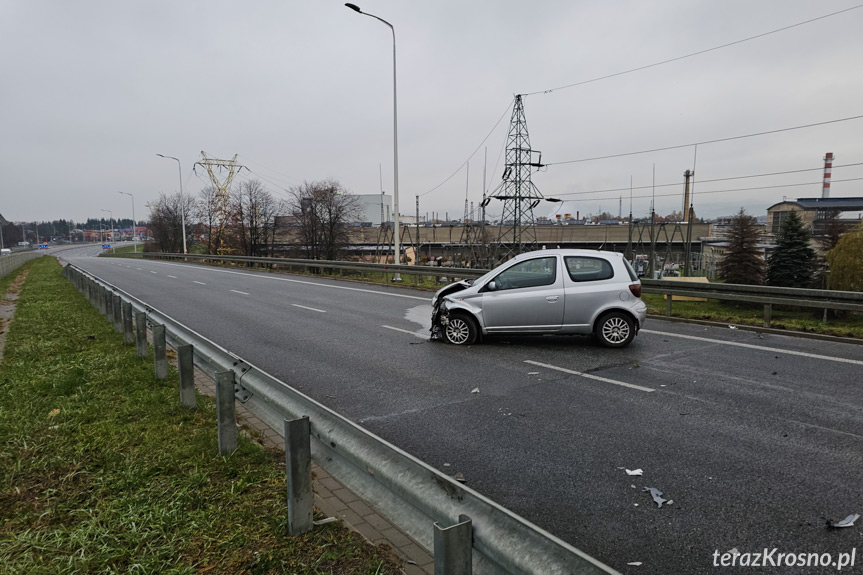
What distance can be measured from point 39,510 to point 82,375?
371 centimetres

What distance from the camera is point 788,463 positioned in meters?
4.54

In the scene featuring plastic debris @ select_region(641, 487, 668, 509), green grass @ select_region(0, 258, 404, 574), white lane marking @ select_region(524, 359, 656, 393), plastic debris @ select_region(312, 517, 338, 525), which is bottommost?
plastic debris @ select_region(641, 487, 668, 509)

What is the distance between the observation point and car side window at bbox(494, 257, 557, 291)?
9.22 metres

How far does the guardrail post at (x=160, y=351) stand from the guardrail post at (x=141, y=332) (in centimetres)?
115

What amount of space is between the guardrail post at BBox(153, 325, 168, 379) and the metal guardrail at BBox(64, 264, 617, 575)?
267 cm

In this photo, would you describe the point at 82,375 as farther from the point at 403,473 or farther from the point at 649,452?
the point at 649,452

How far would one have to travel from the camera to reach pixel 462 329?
9.59 meters

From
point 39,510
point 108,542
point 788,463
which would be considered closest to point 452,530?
point 108,542

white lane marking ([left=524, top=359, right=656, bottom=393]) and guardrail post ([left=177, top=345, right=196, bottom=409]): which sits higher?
guardrail post ([left=177, top=345, right=196, bottom=409])

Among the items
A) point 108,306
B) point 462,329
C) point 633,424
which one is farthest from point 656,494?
point 108,306

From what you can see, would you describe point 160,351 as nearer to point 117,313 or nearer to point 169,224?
point 117,313

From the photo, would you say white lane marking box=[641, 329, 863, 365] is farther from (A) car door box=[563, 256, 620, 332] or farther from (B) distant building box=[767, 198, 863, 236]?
(B) distant building box=[767, 198, 863, 236]

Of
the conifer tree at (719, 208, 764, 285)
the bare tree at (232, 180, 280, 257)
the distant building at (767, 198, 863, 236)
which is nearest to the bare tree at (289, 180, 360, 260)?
the bare tree at (232, 180, 280, 257)

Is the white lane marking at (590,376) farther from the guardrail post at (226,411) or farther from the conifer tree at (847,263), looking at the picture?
the conifer tree at (847,263)
